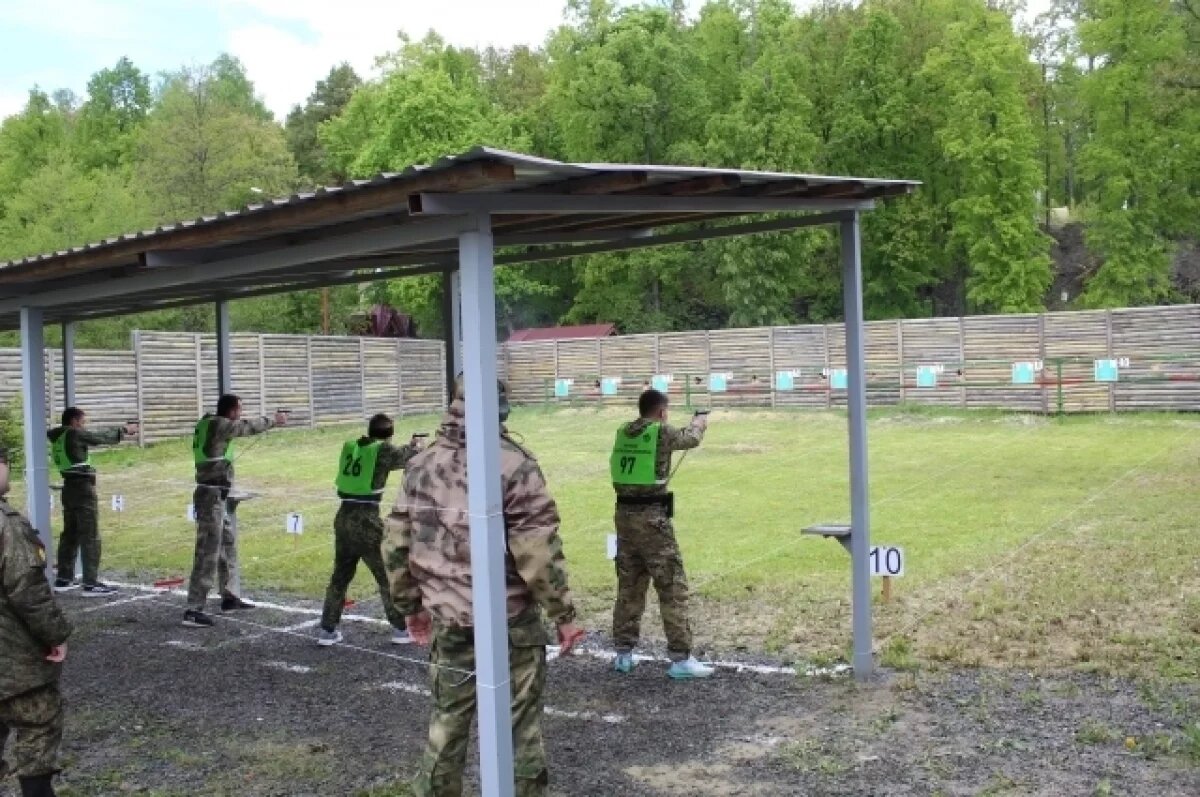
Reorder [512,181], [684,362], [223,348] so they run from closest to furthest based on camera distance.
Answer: [512,181] < [223,348] < [684,362]

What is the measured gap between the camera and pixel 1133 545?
1080 centimetres

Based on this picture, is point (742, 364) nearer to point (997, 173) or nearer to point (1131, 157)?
point (997, 173)

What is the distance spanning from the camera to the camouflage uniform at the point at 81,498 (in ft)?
35.1

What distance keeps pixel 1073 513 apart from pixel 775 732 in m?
8.19

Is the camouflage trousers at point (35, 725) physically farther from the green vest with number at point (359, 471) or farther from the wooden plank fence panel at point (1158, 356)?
the wooden plank fence panel at point (1158, 356)

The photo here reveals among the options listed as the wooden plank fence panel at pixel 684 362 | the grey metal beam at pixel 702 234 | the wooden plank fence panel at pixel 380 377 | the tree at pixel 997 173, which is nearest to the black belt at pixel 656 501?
the grey metal beam at pixel 702 234

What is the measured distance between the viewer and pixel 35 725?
5.17 meters

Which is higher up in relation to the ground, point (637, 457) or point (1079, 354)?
point (1079, 354)

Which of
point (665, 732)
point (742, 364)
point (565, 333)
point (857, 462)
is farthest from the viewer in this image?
point (565, 333)

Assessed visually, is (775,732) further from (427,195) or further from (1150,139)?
(1150,139)

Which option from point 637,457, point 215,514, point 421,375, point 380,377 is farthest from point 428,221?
point 421,375

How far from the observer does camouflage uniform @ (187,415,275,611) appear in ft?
31.3

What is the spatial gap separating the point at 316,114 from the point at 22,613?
2342 inches

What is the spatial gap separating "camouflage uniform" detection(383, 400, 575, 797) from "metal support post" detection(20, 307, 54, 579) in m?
5.17
